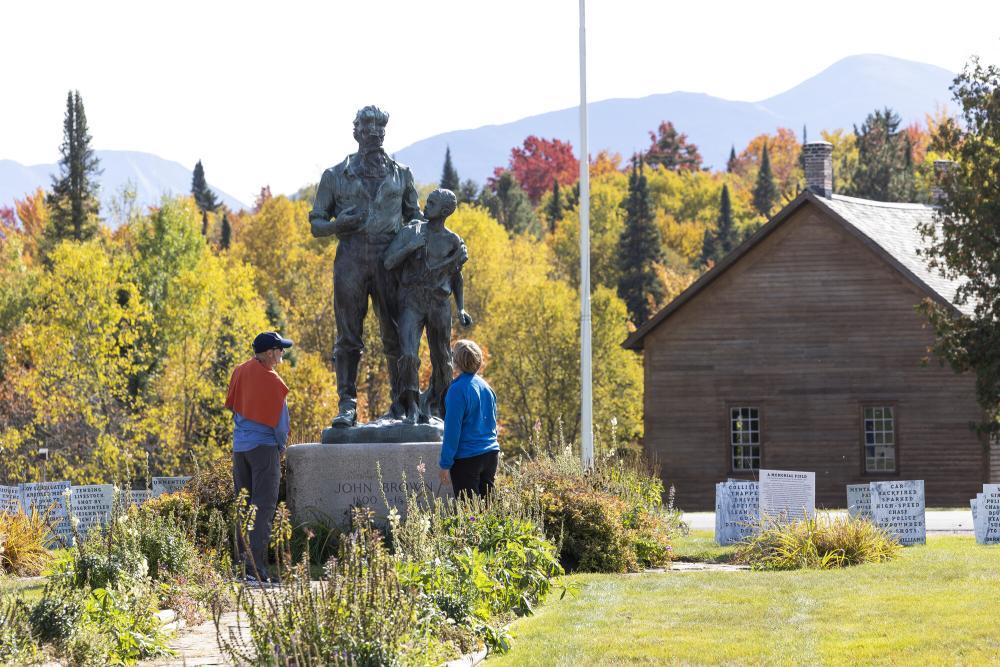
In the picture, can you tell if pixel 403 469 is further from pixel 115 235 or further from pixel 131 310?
pixel 115 235

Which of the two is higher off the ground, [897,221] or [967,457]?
[897,221]

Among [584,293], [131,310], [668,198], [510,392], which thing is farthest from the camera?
[668,198]

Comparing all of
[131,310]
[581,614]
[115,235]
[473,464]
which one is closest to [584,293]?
[473,464]

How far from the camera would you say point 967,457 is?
119ft

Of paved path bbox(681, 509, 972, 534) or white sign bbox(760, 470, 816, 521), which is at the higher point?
white sign bbox(760, 470, 816, 521)

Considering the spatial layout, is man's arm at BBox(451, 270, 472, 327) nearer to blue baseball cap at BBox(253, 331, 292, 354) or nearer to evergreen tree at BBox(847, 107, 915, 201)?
blue baseball cap at BBox(253, 331, 292, 354)

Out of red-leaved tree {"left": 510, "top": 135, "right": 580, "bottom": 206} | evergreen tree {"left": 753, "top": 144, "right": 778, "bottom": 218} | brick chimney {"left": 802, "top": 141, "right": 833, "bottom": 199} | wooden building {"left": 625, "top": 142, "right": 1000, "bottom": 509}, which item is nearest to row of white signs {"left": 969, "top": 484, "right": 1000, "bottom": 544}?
wooden building {"left": 625, "top": 142, "right": 1000, "bottom": 509}

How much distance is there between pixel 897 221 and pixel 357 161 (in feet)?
90.0

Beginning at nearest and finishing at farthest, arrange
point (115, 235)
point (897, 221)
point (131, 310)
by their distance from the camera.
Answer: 1. point (897, 221)
2. point (131, 310)
3. point (115, 235)

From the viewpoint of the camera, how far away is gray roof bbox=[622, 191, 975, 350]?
36.4m

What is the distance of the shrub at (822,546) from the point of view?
14.3 metres

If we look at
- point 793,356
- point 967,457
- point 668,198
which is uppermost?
point 668,198

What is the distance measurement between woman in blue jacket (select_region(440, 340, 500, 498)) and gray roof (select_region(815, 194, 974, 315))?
974 inches

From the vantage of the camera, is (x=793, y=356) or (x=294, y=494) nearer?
(x=294, y=494)
